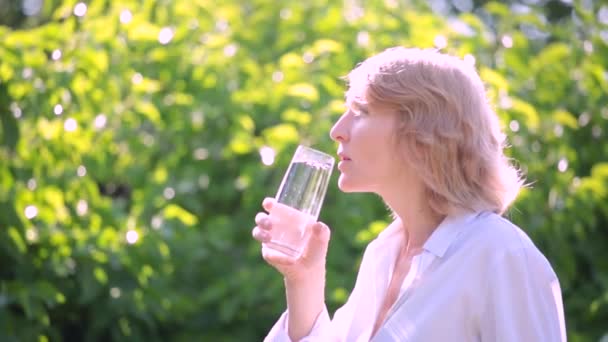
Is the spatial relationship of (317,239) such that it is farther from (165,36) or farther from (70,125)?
(165,36)

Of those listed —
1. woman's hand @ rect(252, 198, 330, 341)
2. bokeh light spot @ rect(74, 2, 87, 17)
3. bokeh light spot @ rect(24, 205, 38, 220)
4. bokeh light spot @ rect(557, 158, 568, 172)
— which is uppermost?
woman's hand @ rect(252, 198, 330, 341)

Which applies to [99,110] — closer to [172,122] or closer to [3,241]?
[172,122]

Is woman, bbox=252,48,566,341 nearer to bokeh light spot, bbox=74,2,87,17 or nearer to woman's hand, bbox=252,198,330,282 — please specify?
woman's hand, bbox=252,198,330,282

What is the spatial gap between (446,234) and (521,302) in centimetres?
21

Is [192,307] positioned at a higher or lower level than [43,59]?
lower

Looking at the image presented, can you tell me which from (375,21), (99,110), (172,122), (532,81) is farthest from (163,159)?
(532,81)

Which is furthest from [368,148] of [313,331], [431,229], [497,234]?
[313,331]

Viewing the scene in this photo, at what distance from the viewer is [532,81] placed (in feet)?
16.1

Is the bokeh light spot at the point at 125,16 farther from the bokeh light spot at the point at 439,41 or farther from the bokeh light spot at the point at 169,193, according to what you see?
the bokeh light spot at the point at 439,41

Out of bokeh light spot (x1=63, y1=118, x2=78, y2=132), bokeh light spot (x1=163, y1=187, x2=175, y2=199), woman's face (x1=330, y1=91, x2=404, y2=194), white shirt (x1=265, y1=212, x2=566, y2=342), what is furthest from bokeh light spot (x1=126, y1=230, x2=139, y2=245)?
white shirt (x1=265, y1=212, x2=566, y2=342)

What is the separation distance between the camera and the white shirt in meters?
1.99

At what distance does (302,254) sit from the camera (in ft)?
7.63

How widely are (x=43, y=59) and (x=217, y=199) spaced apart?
1.02 metres

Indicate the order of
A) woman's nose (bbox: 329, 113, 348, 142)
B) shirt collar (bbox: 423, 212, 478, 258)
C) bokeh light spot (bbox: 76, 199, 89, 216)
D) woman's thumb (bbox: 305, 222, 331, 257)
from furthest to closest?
1. bokeh light spot (bbox: 76, 199, 89, 216)
2. woman's thumb (bbox: 305, 222, 331, 257)
3. woman's nose (bbox: 329, 113, 348, 142)
4. shirt collar (bbox: 423, 212, 478, 258)
